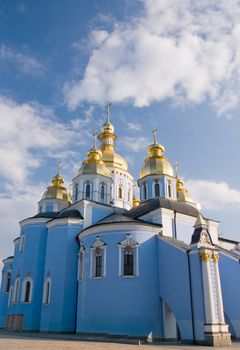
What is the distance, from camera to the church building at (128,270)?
653 inches

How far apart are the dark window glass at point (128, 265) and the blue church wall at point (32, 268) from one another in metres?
7.24

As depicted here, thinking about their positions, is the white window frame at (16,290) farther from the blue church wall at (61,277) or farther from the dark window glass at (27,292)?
the blue church wall at (61,277)

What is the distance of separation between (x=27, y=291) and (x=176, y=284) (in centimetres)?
1098

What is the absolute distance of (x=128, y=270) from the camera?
19.3m

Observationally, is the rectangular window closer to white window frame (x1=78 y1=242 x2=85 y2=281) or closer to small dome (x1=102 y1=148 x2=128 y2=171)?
white window frame (x1=78 y1=242 x2=85 y2=281)

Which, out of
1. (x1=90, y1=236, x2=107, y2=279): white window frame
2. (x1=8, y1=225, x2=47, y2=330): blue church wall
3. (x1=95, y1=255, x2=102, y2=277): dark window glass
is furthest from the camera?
(x1=8, y1=225, x2=47, y2=330): blue church wall

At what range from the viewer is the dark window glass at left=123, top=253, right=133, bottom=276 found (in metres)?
19.3

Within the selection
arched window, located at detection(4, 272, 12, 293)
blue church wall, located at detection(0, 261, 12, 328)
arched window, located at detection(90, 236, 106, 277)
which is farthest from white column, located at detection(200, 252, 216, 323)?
arched window, located at detection(4, 272, 12, 293)

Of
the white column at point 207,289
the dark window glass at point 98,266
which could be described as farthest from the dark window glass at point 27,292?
the white column at point 207,289

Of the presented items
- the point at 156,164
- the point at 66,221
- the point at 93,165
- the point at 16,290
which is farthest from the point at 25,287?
the point at 156,164

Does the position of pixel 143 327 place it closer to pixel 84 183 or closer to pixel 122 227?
pixel 122 227

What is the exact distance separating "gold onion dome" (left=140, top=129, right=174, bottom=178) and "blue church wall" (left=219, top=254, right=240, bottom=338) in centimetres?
929

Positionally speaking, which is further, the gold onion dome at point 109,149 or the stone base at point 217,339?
the gold onion dome at point 109,149

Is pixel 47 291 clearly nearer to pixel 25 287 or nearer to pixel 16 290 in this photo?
pixel 25 287
